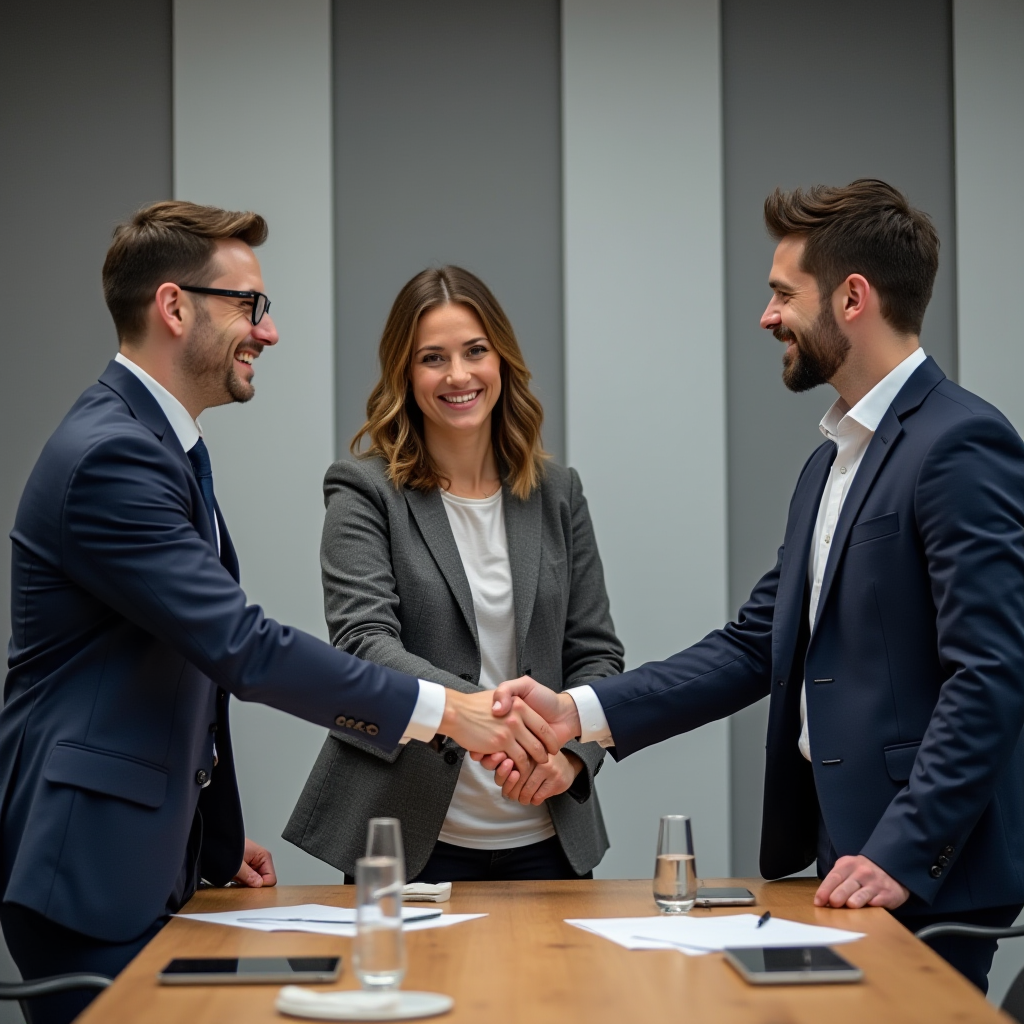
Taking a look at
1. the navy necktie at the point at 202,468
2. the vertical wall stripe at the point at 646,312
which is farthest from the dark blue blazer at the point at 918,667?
the vertical wall stripe at the point at 646,312

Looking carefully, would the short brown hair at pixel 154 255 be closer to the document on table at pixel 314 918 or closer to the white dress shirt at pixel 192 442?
the white dress shirt at pixel 192 442

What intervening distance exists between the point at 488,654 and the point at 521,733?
0.33 metres

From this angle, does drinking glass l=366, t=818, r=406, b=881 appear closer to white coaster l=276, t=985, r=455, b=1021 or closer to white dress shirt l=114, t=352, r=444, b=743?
white coaster l=276, t=985, r=455, b=1021

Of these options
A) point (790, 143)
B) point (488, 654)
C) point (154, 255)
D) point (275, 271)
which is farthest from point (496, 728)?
point (790, 143)

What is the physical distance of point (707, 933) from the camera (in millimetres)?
1953

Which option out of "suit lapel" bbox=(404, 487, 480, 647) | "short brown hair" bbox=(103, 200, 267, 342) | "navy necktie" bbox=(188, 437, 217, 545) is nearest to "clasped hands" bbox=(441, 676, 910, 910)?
"suit lapel" bbox=(404, 487, 480, 647)

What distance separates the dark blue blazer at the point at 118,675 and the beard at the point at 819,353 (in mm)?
1107

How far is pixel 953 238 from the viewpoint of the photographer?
14.0 ft

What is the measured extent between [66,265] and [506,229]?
148 centimetres

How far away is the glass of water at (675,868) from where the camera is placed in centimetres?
209

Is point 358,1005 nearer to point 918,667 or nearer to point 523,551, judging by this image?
point 918,667

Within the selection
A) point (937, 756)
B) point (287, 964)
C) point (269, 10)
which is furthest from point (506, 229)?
point (287, 964)

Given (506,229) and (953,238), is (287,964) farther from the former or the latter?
(953,238)

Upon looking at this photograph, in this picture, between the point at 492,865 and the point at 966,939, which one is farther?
the point at 492,865
